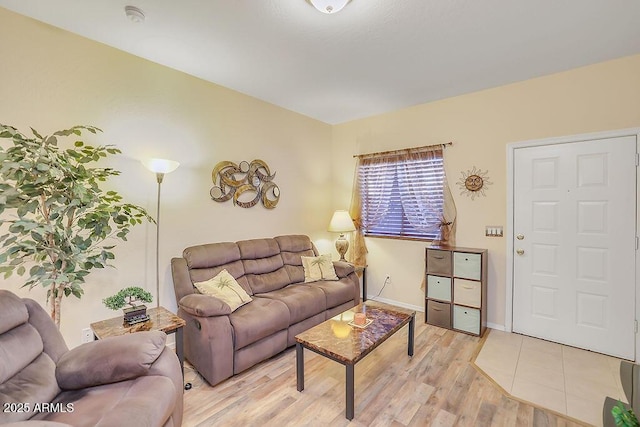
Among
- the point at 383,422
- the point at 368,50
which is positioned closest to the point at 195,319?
the point at 383,422

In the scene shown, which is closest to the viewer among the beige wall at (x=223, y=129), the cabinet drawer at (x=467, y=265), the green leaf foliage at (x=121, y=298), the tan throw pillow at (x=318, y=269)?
the green leaf foliage at (x=121, y=298)

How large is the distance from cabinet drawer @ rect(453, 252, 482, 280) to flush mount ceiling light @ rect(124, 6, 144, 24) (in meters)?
3.58

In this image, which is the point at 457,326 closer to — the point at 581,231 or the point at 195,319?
the point at 581,231

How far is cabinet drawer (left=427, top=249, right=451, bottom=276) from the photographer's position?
10.9 feet

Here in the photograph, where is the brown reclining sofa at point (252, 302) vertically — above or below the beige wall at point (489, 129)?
below

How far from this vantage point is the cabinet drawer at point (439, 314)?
332cm

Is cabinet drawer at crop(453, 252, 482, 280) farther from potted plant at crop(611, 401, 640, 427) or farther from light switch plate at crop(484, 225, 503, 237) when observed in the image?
potted plant at crop(611, 401, 640, 427)

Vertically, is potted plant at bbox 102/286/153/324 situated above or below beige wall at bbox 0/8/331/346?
below

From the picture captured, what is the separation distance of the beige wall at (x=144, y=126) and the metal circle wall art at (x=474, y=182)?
228 cm

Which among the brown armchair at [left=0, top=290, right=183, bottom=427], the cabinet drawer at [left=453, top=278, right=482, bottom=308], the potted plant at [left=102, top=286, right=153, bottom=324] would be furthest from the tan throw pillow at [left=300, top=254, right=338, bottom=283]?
the brown armchair at [left=0, top=290, right=183, bottom=427]

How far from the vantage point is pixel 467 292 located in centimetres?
320

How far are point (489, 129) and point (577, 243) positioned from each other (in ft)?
4.84

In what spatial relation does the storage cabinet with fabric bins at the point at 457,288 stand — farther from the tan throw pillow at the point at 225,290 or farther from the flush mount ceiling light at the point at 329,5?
the flush mount ceiling light at the point at 329,5

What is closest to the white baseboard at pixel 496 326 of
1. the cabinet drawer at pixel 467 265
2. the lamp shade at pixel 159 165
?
the cabinet drawer at pixel 467 265
